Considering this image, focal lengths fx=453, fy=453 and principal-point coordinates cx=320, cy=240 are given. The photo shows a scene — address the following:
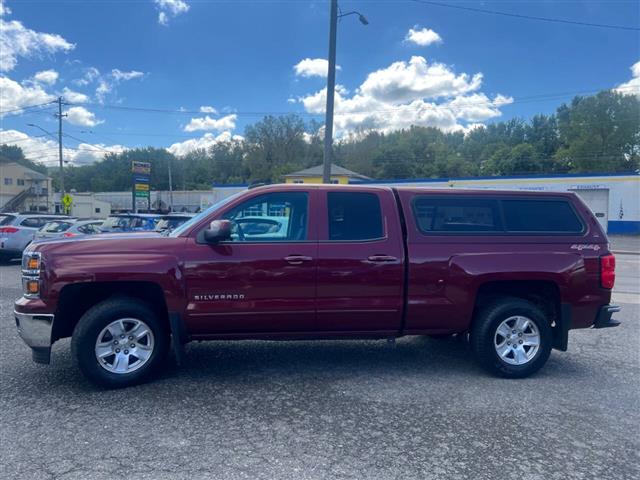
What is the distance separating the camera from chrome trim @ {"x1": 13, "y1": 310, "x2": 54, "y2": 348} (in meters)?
4.07

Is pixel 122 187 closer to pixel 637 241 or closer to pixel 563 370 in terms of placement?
pixel 637 241

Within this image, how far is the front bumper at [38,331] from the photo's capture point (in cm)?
407

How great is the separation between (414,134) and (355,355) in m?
79.3

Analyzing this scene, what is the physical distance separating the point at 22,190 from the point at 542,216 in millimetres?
81086

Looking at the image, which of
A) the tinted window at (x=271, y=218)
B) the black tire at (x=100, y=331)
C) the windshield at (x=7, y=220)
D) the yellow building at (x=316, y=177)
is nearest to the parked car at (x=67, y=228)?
the windshield at (x=7, y=220)

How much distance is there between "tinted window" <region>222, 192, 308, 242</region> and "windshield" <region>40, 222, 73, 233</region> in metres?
11.0

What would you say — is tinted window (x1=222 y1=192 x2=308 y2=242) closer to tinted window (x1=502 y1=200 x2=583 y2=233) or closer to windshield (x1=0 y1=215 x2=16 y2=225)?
tinted window (x1=502 y1=200 x2=583 y2=233)

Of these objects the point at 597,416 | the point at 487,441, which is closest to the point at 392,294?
the point at 487,441

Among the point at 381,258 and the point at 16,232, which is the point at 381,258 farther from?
the point at 16,232

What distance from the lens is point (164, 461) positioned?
3039 mm

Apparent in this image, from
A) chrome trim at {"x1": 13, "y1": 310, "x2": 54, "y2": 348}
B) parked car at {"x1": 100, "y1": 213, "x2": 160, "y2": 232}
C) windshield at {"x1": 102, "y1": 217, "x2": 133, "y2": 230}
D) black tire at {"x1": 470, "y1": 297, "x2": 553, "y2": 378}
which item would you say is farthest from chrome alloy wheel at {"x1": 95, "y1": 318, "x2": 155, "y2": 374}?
windshield at {"x1": 102, "y1": 217, "x2": 133, "y2": 230}

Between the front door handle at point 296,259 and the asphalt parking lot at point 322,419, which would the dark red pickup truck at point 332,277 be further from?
the asphalt parking lot at point 322,419

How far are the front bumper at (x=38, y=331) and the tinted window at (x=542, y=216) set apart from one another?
15.1 feet

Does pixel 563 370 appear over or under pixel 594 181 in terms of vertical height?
under
